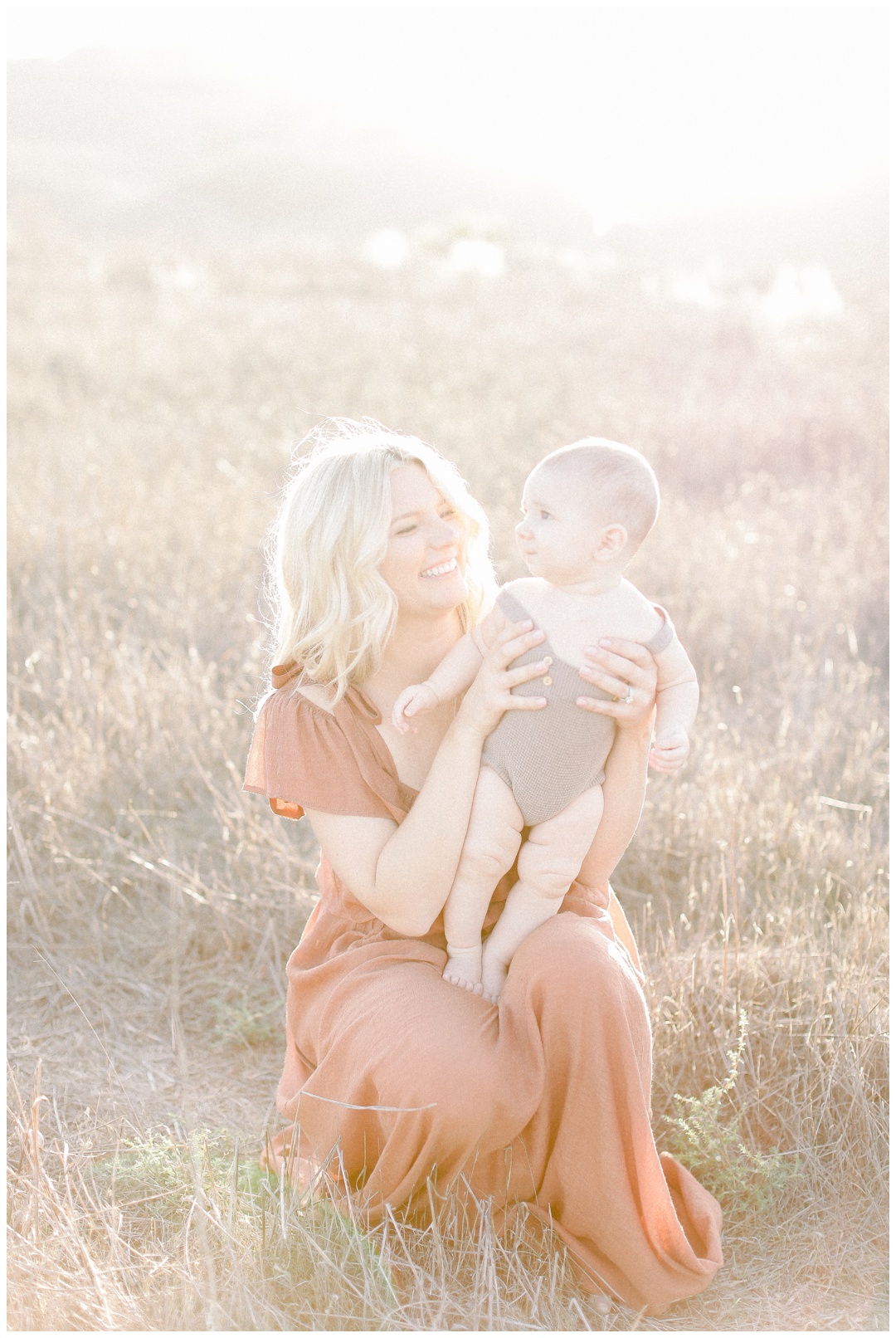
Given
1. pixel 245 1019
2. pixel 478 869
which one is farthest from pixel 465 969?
pixel 245 1019

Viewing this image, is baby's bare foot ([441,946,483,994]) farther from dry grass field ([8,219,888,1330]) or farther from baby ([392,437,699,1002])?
dry grass field ([8,219,888,1330])

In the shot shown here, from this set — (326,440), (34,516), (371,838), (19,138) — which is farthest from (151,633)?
(19,138)

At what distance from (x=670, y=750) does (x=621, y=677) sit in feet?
0.56

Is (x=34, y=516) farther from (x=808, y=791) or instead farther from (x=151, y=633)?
(x=808, y=791)

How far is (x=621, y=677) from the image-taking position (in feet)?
7.44

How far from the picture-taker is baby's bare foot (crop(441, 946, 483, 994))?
2369 millimetres

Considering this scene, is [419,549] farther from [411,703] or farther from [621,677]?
[621,677]

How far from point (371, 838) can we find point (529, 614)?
0.56m

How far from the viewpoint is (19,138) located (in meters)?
34.8

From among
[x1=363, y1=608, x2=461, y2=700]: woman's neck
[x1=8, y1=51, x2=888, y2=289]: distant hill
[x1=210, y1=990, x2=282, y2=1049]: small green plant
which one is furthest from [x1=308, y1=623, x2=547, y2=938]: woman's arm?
[x1=8, y1=51, x2=888, y2=289]: distant hill

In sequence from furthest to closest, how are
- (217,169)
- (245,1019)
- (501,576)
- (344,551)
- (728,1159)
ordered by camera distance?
(217,169)
(501,576)
(245,1019)
(728,1159)
(344,551)

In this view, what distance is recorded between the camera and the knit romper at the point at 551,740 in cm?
227

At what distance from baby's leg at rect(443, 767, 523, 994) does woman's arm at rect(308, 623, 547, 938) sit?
0.08 feet

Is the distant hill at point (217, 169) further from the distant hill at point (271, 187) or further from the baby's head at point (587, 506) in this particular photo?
the baby's head at point (587, 506)
